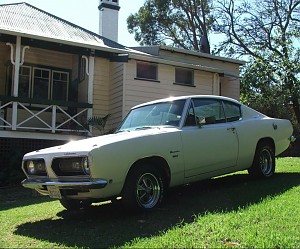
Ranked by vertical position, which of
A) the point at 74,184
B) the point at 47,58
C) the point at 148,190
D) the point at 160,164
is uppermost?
the point at 47,58

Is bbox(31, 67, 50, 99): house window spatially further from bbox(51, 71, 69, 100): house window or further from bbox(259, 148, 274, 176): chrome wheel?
bbox(259, 148, 274, 176): chrome wheel

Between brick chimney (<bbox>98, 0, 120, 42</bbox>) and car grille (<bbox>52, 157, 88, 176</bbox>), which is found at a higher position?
brick chimney (<bbox>98, 0, 120, 42</bbox>)

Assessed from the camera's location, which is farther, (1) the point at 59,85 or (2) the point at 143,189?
(1) the point at 59,85

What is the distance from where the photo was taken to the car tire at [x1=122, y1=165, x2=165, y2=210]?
5.55 m

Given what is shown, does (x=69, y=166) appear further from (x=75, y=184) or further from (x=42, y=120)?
(x=42, y=120)

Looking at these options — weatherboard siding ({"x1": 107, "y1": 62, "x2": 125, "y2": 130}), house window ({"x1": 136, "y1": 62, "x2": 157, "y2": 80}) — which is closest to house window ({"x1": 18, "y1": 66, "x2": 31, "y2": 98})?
weatherboard siding ({"x1": 107, "y1": 62, "x2": 125, "y2": 130})

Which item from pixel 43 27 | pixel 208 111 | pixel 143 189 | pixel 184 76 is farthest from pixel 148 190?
pixel 184 76

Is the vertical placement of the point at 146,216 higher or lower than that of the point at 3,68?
lower

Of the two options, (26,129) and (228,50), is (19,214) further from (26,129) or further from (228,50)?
(228,50)

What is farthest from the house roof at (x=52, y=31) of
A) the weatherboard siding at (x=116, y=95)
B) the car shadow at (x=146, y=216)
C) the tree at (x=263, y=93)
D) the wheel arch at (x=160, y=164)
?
the tree at (x=263, y=93)

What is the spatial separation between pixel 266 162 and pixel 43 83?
9944mm

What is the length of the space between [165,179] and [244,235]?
1.86 meters

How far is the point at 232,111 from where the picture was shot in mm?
7680

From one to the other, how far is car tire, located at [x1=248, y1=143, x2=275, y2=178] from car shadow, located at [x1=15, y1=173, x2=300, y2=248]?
0.20m
